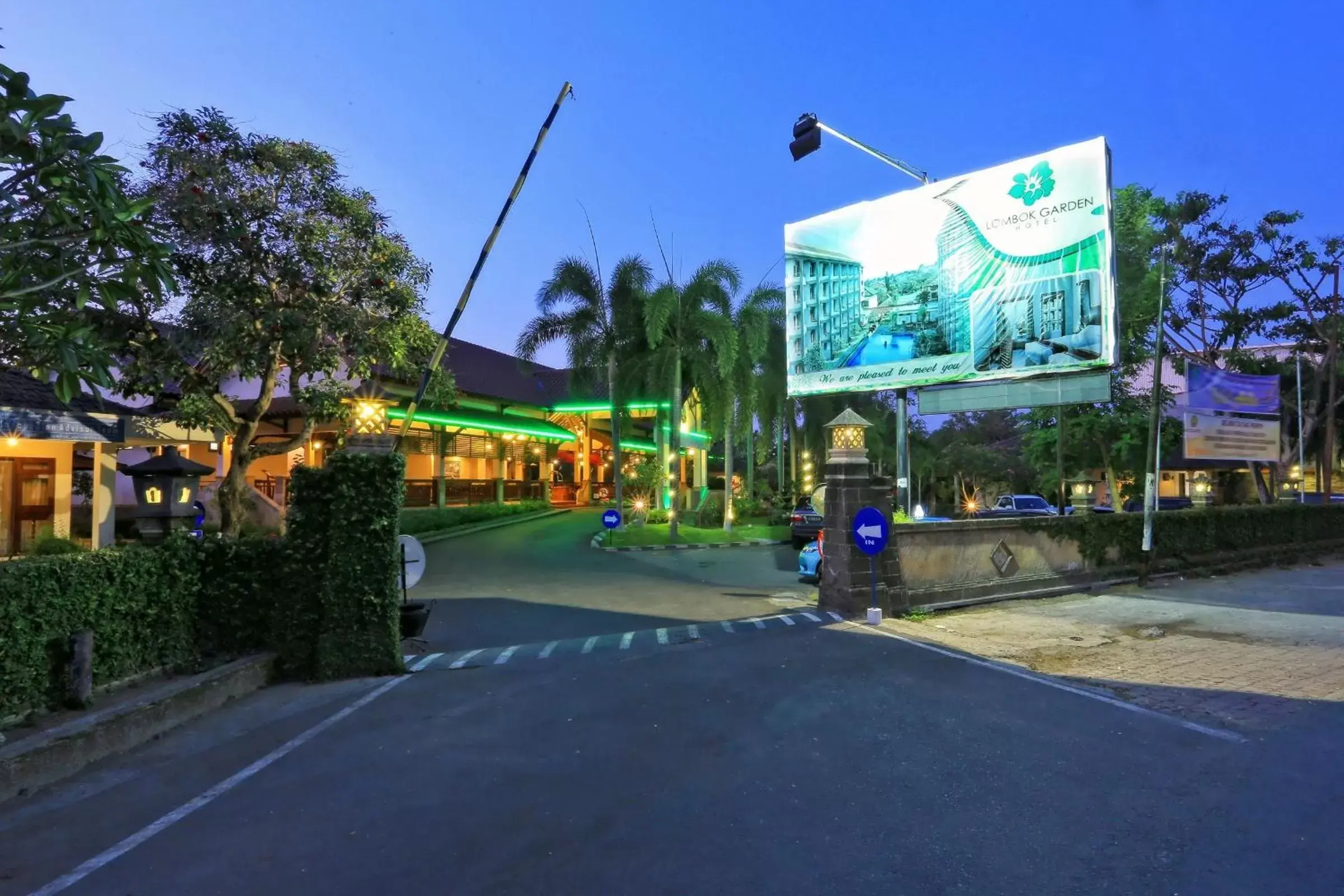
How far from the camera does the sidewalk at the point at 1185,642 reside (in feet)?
23.5

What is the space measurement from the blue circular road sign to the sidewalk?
107 centimetres

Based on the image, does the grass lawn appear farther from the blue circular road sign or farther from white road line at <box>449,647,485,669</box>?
white road line at <box>449,647,485,669</box>

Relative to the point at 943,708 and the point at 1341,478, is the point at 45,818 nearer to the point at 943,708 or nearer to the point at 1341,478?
the point at 943,708

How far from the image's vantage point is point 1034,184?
1612 cm

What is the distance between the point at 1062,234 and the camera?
15.7 meters

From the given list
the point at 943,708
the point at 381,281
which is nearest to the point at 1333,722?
the point at 943,708

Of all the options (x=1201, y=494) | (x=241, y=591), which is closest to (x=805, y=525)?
(x=1201, y=494)

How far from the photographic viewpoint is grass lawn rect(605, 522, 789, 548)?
2554 centimetres

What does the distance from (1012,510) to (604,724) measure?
26.8 metres

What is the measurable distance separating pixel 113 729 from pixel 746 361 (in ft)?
79.0

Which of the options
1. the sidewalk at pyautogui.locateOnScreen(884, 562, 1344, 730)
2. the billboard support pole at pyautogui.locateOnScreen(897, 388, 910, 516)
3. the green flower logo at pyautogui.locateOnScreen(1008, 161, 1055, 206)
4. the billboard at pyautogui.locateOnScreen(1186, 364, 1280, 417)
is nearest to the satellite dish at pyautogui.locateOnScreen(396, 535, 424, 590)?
the sidewalk at pyautogui.locateOnScreen(884, 562, 1344, 730)

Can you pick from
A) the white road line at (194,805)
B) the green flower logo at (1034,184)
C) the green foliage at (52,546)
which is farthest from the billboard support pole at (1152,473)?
the green foliage at (52,546)

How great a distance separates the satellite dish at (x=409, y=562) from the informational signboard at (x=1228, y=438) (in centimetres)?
→ 1993

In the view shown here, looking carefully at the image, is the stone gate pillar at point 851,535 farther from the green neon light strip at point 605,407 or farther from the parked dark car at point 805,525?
the green neon light strip at point 605,407
